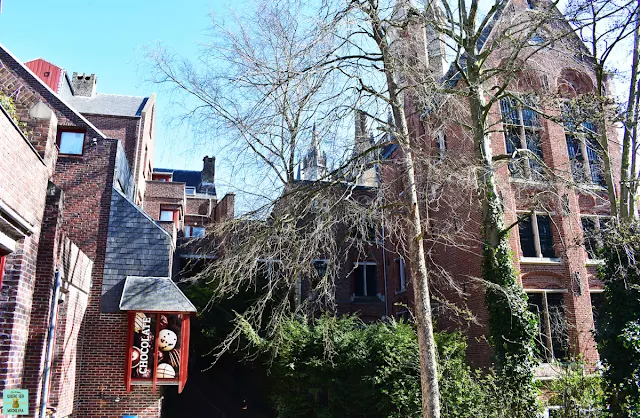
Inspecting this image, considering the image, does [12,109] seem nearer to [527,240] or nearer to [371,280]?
[527,240]

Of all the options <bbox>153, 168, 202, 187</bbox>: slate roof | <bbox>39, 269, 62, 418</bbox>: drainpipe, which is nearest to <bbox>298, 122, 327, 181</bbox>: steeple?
<bbox>39, 269, 62, 418</bbox>: drainpipe

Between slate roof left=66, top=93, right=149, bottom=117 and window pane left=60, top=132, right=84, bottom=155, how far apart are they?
10208 mm

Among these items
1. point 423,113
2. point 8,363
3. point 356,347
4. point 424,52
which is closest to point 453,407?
point 356,347

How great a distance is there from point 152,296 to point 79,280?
6.25 ft

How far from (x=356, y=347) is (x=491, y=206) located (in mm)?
5978

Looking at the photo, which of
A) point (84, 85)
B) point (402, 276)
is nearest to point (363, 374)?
point (402, 276)

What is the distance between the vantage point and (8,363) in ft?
21.2

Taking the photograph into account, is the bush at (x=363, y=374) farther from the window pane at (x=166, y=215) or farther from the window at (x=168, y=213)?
the window pane at (x=166, y=215)

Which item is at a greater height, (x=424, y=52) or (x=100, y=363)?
(x=424, y=52)

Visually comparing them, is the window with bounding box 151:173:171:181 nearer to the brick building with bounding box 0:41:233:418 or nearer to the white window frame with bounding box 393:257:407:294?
the brick building with bounding box 0:41:233:418

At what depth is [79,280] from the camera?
11.4 meters

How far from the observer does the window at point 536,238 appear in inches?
685

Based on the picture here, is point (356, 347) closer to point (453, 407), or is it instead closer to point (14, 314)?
point (453, 407)

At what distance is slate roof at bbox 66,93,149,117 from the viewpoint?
23906 mm
